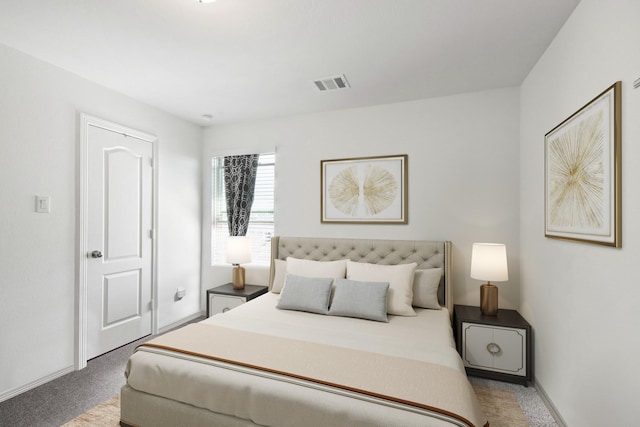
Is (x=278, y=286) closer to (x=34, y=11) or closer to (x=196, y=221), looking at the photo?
(x=196, y=221)

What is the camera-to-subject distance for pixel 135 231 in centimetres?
336

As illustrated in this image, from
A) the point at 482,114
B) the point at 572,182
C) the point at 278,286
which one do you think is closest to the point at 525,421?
the point at 572,182

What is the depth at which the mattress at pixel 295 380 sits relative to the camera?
140 cm

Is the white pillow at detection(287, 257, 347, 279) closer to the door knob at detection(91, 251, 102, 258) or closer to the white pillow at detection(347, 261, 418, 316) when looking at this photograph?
the white pillow at detection(347, 261, 418, 316)

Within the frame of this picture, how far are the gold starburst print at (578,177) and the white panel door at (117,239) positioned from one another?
12.2ft

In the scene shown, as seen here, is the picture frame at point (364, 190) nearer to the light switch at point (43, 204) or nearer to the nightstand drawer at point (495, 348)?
the nightstand drawer at point (495, 348)

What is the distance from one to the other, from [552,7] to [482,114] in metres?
1.26

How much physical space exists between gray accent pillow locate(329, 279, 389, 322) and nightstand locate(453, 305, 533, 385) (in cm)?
72

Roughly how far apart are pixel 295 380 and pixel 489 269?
6.36ft

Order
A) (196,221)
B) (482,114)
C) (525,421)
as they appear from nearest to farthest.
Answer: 1. (525,421)
2. (482,114)
3. (196,221)

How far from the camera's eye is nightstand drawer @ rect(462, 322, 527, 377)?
252cm

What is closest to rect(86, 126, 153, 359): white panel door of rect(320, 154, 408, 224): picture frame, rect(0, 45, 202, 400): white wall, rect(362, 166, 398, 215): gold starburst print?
rect(0, 45, 202, 400): white wall

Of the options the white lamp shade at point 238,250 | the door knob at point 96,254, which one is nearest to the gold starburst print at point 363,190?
the white lamp shade at point 238,250

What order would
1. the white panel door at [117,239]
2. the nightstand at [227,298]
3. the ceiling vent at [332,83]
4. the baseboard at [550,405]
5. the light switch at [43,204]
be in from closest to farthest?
1. the baseboard at [550,405]
2. the light switch at [43,204]
3. the ceiling vent at [332,83]
4. the white panel door at [117,239]
5. the nightstand at [227,298]
